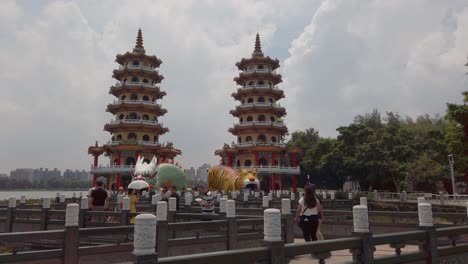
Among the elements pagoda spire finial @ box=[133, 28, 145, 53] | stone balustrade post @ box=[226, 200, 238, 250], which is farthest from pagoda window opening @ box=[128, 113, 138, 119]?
stone balustrade post @ box=[226, 200, 238, 250]

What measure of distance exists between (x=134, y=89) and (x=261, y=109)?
57.2ft

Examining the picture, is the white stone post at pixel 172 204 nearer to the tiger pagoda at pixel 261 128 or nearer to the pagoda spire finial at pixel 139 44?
the tiger pagoda at pixel 261 128

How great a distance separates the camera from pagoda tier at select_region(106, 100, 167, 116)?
51678mm

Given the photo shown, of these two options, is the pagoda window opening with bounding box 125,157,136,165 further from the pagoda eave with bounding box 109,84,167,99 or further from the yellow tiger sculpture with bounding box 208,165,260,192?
the yellow tiger sculpture with bounding box 208,165,260,192

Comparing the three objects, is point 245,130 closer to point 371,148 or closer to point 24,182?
point 371,148

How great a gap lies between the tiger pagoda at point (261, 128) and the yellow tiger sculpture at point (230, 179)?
10.4m

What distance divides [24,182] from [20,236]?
125 m

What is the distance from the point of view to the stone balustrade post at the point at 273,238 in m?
5.70

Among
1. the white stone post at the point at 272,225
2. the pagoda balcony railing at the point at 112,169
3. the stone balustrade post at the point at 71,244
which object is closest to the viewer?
the white stone post at the point at 272,225

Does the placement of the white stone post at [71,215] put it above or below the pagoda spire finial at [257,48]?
below

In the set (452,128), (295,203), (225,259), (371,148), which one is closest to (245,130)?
(371,148)

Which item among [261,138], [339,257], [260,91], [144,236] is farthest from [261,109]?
[144,236]

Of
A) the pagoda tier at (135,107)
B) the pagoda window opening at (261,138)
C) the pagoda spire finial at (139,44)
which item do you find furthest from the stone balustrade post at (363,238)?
the pagoda spire finial at (139,44)

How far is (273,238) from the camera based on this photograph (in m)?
5.79
